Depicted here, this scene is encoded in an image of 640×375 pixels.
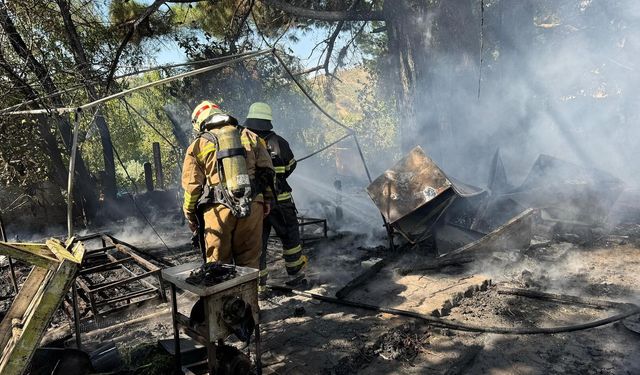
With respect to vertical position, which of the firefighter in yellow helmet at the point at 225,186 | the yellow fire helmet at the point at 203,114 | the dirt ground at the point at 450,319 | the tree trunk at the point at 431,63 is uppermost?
the tree trunk at the point at 431,63

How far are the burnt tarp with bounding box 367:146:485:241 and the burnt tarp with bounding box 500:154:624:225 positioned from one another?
0.93m

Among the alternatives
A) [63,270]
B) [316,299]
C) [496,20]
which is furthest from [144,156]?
[63,270]

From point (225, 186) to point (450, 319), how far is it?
242 cm

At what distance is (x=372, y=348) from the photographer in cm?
348

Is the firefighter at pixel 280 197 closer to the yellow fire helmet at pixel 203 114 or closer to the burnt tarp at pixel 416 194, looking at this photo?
the yellow fire helmet at pixel 203 114

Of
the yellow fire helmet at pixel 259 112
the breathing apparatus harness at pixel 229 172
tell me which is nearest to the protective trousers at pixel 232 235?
the breathing apparatus harness at pixel 229 172

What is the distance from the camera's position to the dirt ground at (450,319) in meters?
3.22

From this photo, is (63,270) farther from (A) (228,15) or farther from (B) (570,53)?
(B) (570,53)

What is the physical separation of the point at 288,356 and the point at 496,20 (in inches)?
431

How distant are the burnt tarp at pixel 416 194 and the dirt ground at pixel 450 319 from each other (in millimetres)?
446

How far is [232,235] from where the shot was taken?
389 cm

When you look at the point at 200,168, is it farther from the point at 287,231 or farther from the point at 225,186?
the point at 287,231

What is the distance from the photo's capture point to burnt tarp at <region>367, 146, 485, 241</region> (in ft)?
19.0

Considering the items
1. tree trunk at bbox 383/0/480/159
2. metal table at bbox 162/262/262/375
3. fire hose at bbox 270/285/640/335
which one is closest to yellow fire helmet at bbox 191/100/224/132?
metal table at bbox 162/262/262/375
